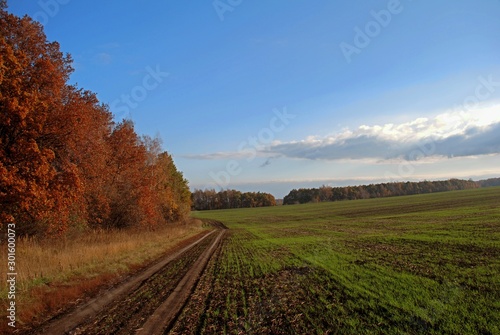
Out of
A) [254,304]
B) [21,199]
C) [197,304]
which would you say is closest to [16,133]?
[21,199]

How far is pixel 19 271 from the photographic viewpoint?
12367 millimetres

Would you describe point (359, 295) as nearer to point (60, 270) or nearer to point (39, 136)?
point (60, 270)

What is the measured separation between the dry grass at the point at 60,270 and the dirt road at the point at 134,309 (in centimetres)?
99

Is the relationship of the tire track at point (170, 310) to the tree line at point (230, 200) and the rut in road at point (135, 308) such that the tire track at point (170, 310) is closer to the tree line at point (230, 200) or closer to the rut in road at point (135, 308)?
the rut in road at point (135, 308)

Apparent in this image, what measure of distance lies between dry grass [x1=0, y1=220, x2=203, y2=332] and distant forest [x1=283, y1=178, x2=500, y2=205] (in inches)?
6513

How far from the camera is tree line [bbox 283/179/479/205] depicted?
17250 cm

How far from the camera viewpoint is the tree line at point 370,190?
172 metres

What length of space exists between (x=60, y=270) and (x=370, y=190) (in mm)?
184584

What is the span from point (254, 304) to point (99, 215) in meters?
28.5

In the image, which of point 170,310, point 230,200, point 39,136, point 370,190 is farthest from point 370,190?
point 170,310

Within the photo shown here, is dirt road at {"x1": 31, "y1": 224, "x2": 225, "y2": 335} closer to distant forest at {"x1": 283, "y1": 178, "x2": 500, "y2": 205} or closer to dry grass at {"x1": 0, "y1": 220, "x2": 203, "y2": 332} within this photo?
dry grass at {"x1": 0, "y1": 220, "x2": 203, "y2": 332}

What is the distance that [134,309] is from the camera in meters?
8.96

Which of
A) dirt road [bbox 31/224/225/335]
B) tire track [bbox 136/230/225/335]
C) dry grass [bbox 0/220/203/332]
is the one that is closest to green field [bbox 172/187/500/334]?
tire track [bbox 136/230/225/335]

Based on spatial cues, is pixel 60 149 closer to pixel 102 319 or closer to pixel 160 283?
pixel 160 283
